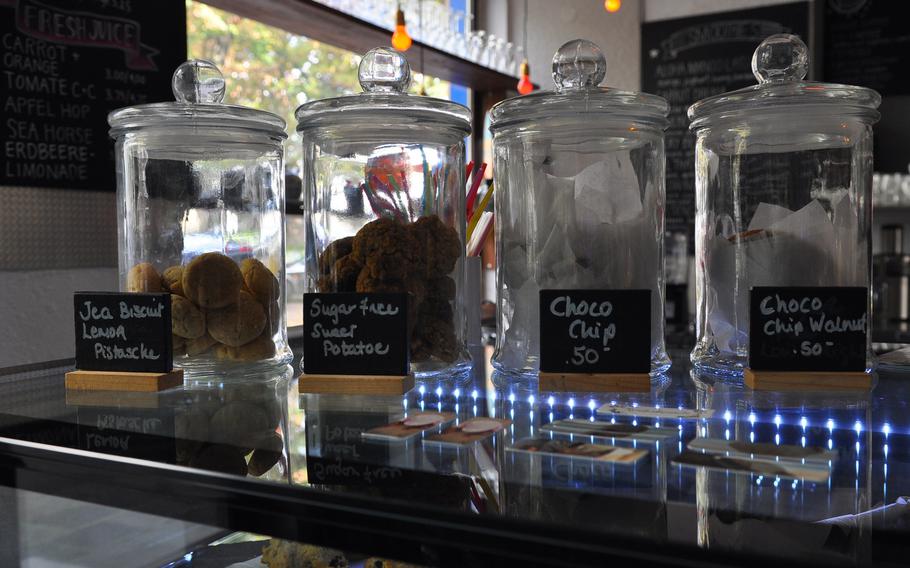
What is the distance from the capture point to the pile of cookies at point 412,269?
69 cm

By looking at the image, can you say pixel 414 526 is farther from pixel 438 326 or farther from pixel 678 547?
pixel 438 326

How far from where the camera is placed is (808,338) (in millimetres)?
633

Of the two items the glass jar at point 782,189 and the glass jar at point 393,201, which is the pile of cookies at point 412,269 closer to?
the glass jar at point 393,201

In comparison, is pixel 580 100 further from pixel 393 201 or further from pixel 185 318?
pixel 185 318

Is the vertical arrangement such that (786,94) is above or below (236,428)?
above

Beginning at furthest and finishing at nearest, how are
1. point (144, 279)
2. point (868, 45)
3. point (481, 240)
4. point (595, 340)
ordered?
point (868, 45)
point (481, 240)
point (144, 279)
point (595, 340)

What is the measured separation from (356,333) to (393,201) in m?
0.14

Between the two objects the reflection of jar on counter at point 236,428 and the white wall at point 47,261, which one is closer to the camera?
the reflection of jar on counter at point 236,428

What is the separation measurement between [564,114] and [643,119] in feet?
0.24

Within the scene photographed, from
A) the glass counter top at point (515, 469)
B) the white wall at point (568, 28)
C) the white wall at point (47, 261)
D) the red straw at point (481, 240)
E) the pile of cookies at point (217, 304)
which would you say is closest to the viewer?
the glass counter top at point (515, 469)

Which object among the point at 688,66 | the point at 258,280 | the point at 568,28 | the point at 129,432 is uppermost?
the point at 568,28

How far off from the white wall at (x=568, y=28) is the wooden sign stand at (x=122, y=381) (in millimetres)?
3518

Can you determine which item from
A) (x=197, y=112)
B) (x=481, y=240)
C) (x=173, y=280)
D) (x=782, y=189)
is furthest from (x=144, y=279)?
(x=782, y=189)

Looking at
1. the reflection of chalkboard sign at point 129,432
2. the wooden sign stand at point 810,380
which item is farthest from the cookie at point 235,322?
the wooden sign stand at point 810,380
